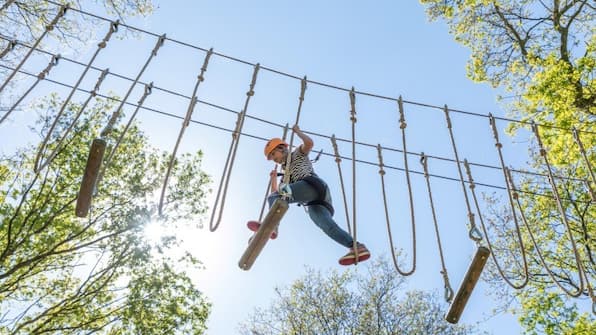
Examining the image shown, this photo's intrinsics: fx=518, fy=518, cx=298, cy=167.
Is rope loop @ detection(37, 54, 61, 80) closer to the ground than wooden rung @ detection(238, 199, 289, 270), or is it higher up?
higher up

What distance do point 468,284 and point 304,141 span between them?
161 cm

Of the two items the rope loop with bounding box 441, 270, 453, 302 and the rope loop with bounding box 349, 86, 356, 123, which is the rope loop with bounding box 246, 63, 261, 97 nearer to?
the rope loop with bounding box 349, 86, 356, 123

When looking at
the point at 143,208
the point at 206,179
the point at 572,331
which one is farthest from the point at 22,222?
the point at 572,331

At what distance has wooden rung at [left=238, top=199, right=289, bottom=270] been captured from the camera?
10.5ft

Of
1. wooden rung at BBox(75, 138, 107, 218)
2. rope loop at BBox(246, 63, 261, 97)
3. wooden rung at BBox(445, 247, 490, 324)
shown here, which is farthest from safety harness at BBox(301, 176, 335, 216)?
wooden rung at BBox(75, 138, 107, 218)

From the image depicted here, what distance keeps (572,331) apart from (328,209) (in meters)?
7.76

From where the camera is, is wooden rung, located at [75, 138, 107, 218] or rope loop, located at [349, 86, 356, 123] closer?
wooden rung, located at [75, 138, 107, 218]

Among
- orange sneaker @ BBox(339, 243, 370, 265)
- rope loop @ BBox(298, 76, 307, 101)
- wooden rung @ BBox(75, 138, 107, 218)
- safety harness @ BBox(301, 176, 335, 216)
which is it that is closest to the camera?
wooden rung @ BBox(75, 138, 107, 218)

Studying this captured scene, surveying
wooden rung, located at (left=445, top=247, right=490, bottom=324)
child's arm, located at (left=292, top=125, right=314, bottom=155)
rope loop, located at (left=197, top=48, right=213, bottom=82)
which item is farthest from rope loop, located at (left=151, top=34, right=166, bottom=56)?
wooden rung, located at (left=445, top=247, right=490, bottom=324)

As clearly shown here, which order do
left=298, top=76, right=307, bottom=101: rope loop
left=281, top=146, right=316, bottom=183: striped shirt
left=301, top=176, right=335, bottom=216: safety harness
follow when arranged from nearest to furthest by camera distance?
left=301, top=176, right=335, bottom=216: safety harness → left=281, top=146, right=316, bottom=183: striped shirt → left=298, top=76, right=307, bottom=101: rope loop

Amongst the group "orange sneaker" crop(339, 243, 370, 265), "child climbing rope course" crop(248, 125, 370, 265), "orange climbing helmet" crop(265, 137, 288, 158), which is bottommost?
"orange sneaker" crop(339, 243, 370, 265)

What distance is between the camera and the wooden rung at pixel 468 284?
3629 mm

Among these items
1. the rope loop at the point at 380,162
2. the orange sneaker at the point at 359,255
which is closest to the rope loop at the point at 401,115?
the rope loop at the point at 380,162

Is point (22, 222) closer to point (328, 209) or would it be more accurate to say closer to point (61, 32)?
point (61, 32)
